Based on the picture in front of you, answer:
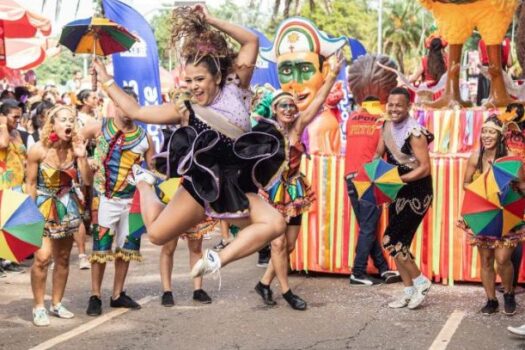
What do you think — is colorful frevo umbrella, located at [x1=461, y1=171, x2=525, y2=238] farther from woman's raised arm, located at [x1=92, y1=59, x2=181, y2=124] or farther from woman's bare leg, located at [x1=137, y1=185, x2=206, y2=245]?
woman's raised arm, located at [x1=92, y1=59, x2=181, y2=124]

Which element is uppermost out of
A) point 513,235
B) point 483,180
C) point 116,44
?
point 116,44

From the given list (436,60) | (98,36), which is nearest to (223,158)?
(98,36)

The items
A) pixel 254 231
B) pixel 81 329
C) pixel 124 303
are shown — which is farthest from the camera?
pixel 124 303

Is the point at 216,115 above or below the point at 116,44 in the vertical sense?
below

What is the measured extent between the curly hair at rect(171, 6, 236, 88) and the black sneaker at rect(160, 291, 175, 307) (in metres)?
2.65

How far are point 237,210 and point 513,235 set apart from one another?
8.54 feet

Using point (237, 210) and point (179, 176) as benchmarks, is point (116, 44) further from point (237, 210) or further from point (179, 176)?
point (237, 210)

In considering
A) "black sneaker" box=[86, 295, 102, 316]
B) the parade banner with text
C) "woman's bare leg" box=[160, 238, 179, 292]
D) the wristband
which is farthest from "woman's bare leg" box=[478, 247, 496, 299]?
the parade banner with text

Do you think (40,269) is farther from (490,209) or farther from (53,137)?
A: (490,209)

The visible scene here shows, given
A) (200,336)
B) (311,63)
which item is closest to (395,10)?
(311,63)

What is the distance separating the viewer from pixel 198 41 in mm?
4922

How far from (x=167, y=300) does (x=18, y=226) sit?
7.09 ft

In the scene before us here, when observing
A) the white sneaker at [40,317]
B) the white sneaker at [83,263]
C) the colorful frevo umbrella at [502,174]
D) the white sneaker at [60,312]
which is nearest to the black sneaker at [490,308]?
the colorful frevo umbrella at [502,174]

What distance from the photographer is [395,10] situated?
60.3 metres
